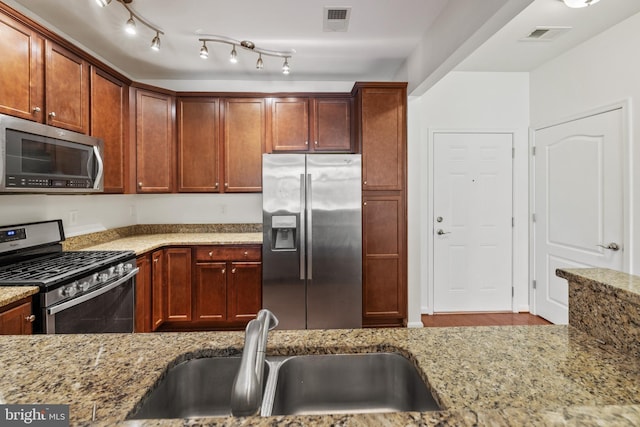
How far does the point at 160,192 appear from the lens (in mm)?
3312

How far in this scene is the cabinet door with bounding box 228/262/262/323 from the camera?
308 centimetres

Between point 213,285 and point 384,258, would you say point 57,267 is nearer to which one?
point 213,285

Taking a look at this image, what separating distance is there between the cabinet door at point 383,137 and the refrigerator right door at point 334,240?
19cm

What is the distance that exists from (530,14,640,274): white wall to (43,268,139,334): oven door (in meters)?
3.79

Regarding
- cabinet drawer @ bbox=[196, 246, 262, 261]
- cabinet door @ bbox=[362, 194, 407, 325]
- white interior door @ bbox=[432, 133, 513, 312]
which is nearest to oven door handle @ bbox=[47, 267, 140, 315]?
cabinet drawer @ bbox=[196, 246, 262, 261]

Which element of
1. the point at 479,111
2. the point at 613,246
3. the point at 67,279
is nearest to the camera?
the point at 67,279

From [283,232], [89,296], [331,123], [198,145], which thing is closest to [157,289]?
[89,296]

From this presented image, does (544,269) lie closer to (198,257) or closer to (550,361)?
(550,361)

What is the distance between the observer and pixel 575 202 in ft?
9.72

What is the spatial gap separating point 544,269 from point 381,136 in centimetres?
221

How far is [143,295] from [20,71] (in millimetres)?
1770

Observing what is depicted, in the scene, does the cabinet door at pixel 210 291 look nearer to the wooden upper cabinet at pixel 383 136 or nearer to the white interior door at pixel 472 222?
the wooden upper cabinet at pixel 383 136

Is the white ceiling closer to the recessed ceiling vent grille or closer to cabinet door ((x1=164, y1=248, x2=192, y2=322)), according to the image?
the recessed ceiling vent grille

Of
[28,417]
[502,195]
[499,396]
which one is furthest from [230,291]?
[502,195]
